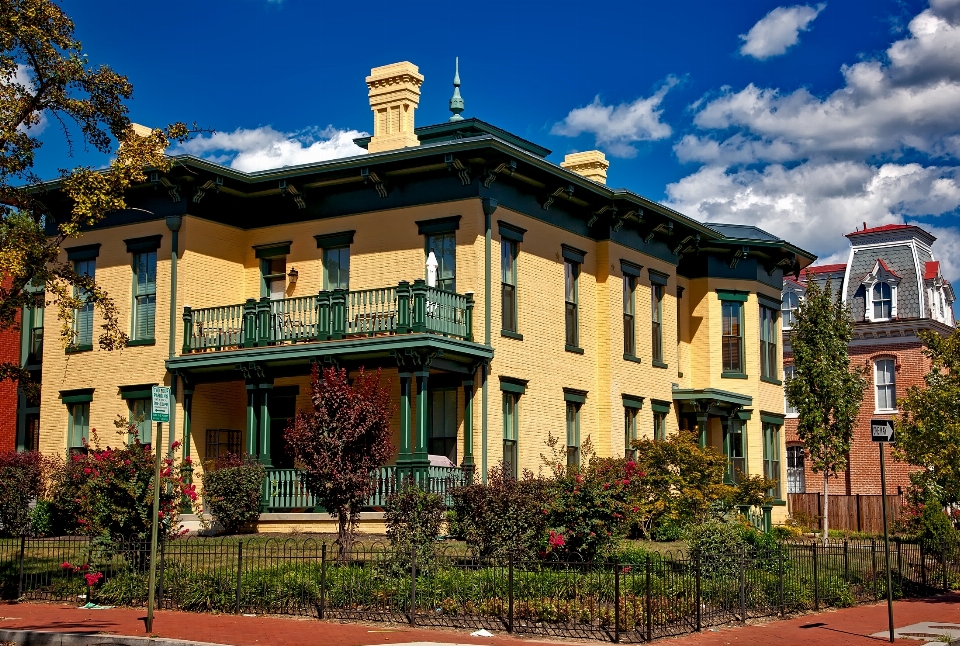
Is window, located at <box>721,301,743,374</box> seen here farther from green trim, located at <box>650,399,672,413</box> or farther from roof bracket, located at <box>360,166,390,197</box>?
roof bracket, located at <box>360,166,390,197</box>

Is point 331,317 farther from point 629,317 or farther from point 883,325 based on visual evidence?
point 883,325

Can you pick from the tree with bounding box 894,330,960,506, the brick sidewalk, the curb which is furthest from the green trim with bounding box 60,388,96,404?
the tree with bounding box 894,330,960,506

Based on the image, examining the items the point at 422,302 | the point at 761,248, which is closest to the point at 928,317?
the point at 761,248

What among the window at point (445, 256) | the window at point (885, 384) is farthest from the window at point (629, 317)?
the window at point (885, 384)

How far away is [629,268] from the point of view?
109 ft

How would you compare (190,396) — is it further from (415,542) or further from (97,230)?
(415,542)

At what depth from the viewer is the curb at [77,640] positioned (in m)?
15.6

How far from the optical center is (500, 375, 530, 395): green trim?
28.1 metres

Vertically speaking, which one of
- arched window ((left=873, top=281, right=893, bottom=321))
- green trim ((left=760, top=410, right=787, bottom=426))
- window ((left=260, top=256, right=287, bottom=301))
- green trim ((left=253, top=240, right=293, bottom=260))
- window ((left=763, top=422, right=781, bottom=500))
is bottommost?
window ((left=763, top=422, right=781, bottom=500))

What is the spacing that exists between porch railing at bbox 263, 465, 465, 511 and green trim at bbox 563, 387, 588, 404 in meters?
4.91

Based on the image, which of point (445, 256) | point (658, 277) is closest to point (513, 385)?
point (445, 256)

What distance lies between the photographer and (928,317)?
54438 millimetres

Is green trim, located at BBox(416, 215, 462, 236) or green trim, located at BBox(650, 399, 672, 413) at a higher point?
green trim, located at BBox(416, 215, 462, 236)

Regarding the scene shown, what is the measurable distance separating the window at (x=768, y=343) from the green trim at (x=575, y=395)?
9472 millimetres
